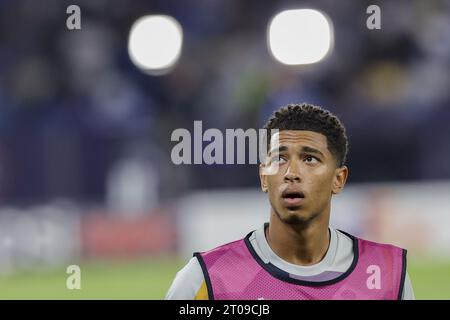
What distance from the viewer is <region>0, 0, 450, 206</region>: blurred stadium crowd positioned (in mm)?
7859

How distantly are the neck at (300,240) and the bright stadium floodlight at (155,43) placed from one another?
4.00 meters

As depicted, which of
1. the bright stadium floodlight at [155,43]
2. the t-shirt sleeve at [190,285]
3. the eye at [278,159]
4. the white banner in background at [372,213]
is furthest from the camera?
the white banner in background at [372,213]

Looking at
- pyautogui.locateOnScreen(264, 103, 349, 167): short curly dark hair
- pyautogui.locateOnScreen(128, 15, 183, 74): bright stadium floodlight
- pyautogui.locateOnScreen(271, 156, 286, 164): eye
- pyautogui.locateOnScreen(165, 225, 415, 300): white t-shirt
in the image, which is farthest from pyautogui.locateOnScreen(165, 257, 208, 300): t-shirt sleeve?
pyautogui.locateOnScreen(128, 15, 183, 74): bright stadium floodlight

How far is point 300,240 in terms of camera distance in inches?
116

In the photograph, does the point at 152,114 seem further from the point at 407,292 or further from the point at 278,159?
the point at 407,292

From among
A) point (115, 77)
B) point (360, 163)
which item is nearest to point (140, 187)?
point (115, 77)

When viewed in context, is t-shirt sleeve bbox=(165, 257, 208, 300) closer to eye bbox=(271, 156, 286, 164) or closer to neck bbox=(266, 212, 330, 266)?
neck bbox=(266, 212, 330, 266)

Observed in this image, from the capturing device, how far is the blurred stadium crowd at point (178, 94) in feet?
25.8

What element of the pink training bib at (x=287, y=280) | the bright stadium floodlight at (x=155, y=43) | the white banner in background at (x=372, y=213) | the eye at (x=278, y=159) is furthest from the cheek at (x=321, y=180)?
the white banner in background at (x=372, y=213)

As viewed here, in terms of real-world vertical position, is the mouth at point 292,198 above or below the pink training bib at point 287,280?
above

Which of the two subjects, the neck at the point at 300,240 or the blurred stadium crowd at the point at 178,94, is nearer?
the neck at the point at 300,240

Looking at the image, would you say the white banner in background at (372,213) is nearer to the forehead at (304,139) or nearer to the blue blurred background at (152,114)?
the blue blurred background at (152,114)

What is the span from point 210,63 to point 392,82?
175cm

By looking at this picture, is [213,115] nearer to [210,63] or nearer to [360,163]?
[210,63]
